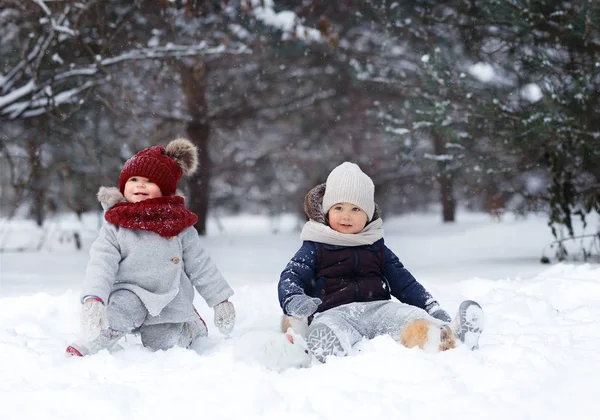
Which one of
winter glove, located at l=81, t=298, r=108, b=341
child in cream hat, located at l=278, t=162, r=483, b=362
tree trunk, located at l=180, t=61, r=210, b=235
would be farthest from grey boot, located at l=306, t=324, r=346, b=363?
tree trunk, located at l=180, t=61, r=210, b=235

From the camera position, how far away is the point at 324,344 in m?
2.90

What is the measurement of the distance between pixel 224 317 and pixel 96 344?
0.68 m

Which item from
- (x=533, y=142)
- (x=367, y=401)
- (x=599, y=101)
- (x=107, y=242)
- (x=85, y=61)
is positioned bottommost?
(x=367, y=401)

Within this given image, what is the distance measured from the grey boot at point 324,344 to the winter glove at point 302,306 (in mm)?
159

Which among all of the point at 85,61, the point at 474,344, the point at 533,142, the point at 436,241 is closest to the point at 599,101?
the point at 533,142

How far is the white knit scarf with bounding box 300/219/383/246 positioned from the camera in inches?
136

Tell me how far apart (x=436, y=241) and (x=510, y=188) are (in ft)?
12.6

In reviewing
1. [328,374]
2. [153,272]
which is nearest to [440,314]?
[328,374]

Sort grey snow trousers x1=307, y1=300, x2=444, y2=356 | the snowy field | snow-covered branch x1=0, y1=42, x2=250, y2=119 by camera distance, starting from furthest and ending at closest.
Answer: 1. snow-covered branch x1=0, y1=42, x2=250, y2=119
2. grey snow trousers x1=307, y1=300, x2=444, y2=356
3. the snowy field

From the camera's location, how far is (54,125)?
26.0 ft

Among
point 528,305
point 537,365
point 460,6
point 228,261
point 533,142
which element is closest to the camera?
point 537,365

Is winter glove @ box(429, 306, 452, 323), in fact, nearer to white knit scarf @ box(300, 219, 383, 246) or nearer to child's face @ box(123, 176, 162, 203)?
white knit scarf @ box(300, 219, 383, 246)

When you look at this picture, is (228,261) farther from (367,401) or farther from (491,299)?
(367,401)

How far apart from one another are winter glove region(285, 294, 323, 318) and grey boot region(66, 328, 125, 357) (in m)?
0.86
